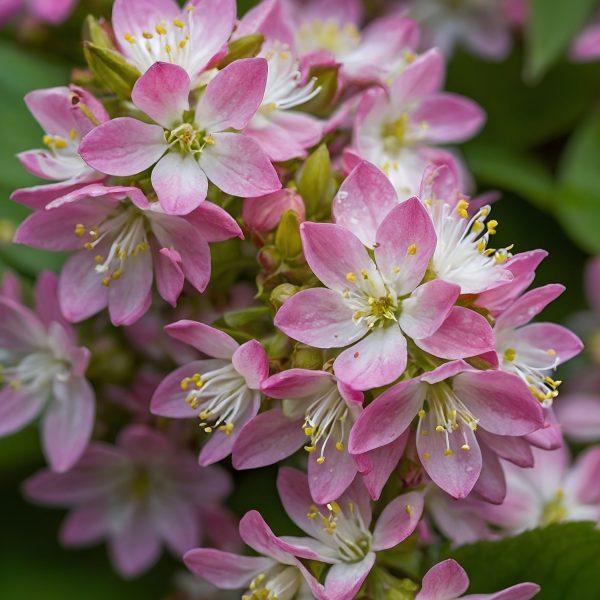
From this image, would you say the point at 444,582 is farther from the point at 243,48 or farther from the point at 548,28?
the point at 548,28

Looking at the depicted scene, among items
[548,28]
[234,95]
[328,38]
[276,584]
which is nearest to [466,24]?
[548,28]

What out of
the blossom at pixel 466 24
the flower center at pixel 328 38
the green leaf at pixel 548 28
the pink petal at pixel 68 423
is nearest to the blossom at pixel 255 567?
the pink petal at pixel 68 423

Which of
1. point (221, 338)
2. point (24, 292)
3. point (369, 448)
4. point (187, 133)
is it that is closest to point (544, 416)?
point (369, 448)

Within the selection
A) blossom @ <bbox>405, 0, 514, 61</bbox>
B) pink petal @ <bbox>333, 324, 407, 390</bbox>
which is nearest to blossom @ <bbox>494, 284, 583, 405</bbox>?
pink petal @ <bbox>333, 324, 407, 390</bbox>

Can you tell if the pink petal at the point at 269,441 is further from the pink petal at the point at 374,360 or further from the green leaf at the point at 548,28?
the green leaf at the point at 548,28

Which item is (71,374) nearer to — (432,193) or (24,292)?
(24,292)

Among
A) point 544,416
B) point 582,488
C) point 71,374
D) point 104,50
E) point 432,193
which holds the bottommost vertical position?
point 582,488
